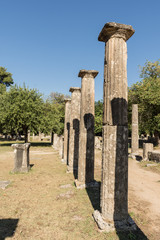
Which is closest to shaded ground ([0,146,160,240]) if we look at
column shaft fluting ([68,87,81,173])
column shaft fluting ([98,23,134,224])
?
column shaft fluting ([98,23,134,224])

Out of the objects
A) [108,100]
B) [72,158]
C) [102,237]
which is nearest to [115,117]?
[108,100]

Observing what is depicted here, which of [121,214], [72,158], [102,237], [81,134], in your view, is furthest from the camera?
[72,158]

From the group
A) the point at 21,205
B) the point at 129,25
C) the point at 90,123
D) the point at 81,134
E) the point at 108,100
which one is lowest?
the point at 21,205

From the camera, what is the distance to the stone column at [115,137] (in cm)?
403

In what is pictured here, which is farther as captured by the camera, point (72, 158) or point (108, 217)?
point (72, 158)

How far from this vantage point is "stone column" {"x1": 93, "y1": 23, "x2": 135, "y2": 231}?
4.03 metres

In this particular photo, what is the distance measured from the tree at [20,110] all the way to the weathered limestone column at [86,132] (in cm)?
1519

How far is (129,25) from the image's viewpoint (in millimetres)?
4402

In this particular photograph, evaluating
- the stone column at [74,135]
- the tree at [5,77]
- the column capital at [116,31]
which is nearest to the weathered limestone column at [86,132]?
the stone column at [74,135]

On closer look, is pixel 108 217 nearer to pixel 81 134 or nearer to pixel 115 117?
pixel 115 117

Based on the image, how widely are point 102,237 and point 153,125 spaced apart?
69.7 feet

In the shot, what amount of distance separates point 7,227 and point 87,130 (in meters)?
4.29

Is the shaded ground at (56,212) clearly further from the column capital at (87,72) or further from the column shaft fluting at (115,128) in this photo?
the column capital at (87,72)

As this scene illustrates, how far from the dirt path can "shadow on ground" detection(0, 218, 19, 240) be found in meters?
3.35
